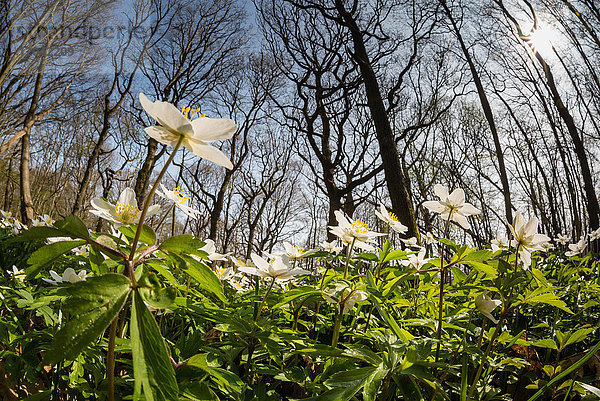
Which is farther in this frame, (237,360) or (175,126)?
(237,360)

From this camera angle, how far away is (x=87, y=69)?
478 inches

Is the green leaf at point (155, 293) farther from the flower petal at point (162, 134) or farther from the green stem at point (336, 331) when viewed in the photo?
the green stem at point (336, 331)

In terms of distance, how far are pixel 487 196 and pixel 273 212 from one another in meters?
12.5

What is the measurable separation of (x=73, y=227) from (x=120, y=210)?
44cm

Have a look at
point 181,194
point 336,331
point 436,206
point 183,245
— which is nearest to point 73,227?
point 183,245

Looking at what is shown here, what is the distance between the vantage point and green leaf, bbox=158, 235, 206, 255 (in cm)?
60

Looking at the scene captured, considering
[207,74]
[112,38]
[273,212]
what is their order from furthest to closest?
[273,212], [207,74], [112,38]

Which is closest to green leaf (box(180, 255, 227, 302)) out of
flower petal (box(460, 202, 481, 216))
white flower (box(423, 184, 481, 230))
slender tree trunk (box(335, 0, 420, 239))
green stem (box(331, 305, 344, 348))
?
green stem (box(331, 305, 344, 348))

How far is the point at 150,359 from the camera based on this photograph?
1.53ft

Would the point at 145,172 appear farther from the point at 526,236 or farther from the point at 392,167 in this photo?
the point at 526,236

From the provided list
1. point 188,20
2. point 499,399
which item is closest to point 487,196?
point 188,20

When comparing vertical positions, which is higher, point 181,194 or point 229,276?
point 181,194

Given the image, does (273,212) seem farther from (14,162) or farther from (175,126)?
(175,126)

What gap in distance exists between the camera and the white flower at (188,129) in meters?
0.64
